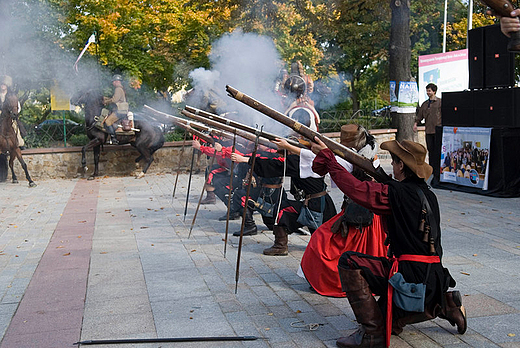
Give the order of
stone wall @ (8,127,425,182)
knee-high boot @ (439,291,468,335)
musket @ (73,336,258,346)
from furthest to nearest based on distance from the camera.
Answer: stone wall @ (8,127,425,182), musket @ (73,336,258,346), knee-high boot @ (439,291,468,335)

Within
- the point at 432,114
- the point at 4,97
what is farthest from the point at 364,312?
the point at 4,97

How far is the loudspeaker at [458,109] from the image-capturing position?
→ 11.5 m

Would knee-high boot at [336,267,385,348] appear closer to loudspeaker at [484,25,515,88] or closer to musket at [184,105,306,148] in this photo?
musket at [184,105,306,148]

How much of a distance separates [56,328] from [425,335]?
2.75 metres

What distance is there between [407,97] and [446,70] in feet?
6.80

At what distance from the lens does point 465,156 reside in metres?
11.5

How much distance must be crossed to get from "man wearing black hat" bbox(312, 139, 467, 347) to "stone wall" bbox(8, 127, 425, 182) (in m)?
11.1

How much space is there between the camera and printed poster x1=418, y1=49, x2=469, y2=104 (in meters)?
16.8

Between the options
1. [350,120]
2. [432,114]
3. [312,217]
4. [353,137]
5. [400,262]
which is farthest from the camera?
[350,120]

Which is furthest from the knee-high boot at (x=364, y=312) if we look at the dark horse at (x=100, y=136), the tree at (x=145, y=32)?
the tree at (x=145, y=32)

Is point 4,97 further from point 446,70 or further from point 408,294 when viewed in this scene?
point 408,294

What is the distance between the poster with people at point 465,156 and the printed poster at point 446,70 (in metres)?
5.33

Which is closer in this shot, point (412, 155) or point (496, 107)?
point (412, 155)

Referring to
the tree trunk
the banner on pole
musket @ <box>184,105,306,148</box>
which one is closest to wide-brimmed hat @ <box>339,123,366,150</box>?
musket @ <box>184,105,306,148</box>
